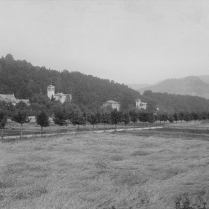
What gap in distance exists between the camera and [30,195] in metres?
14.0

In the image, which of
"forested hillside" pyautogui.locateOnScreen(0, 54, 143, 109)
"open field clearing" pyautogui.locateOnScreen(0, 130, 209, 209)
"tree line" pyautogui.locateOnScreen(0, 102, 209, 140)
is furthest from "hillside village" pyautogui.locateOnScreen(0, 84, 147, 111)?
"open field clearing" pyautogui.locateOnScreen(0, 130, 209, 209)

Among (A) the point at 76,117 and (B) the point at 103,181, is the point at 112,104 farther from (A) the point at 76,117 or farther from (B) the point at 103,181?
(B) the point at 103,181

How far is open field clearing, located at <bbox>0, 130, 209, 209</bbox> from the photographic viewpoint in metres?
12.9

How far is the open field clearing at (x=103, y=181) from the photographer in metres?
12.9

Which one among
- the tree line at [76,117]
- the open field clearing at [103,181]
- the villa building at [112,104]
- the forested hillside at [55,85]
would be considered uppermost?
the forested hillside at [55,85]

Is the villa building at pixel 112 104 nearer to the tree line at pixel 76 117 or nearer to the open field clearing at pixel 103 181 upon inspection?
the tree line at pixel 76 117

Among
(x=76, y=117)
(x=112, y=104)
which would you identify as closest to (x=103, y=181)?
(x=76, y=117)

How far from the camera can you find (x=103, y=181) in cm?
1667

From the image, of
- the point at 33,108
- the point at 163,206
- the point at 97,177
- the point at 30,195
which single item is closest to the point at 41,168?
the point at 97,177

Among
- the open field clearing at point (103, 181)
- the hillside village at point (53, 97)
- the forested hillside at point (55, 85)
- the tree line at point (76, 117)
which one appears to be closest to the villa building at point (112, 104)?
the hillside village at point (53, 97)

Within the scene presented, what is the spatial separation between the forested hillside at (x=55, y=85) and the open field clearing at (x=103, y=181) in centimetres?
10401

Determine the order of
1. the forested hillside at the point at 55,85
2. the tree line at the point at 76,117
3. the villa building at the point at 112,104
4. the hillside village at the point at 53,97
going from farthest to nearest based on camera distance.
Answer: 1. the villa building at the point at 112,104
2. the forested hillside at the point at 55,85
3. the hillside village at the point at 53,97
4. the tree line at the point at 76,117

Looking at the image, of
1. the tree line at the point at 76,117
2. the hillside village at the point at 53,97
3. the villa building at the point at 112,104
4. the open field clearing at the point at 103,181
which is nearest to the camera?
the open field clearing at the point at 103,181

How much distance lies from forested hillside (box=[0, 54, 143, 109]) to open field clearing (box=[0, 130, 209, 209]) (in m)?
104
